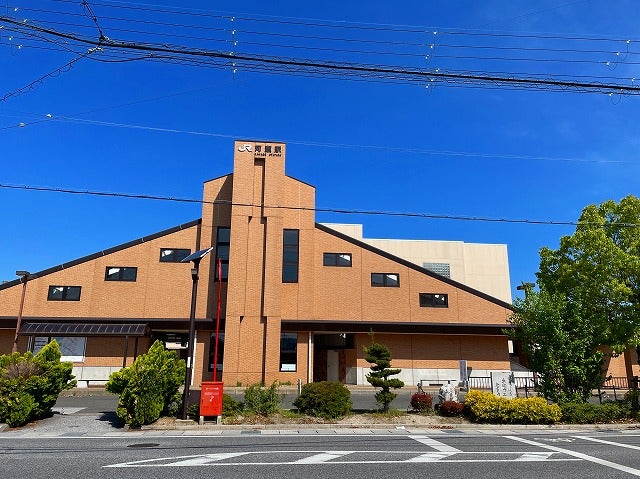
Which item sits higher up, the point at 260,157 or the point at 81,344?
the point at 260,157

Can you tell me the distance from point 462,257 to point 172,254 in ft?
127

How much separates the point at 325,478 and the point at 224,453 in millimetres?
3200

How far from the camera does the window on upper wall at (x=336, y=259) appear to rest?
30156 millimetres

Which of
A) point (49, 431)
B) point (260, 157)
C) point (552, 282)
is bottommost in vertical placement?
point (49, 431)

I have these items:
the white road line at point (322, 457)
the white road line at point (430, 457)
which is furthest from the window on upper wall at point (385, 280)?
the white road line at point (322, 457)

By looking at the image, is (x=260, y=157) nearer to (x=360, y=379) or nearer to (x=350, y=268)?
(x=350, y=268)

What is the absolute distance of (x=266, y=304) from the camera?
2748 cm

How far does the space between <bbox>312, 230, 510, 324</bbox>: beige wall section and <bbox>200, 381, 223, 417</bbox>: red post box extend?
13.7 metres

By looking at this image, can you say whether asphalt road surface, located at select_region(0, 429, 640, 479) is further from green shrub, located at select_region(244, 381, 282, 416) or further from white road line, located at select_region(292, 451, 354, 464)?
green shrub, located at select_region(244, 381, 282, 416)

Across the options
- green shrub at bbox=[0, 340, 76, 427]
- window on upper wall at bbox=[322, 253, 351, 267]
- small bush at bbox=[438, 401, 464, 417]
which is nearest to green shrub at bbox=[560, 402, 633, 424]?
small bush at bbox=[438, 401, 464, 417]

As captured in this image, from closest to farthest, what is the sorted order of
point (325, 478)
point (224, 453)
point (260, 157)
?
point (325, 478)
point (224, 453)
point (260, 157)

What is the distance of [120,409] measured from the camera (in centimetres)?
1448

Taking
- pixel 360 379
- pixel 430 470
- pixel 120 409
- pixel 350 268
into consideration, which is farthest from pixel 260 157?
pixel 430 470

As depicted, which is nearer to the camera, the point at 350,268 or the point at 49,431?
the point at 49,431
